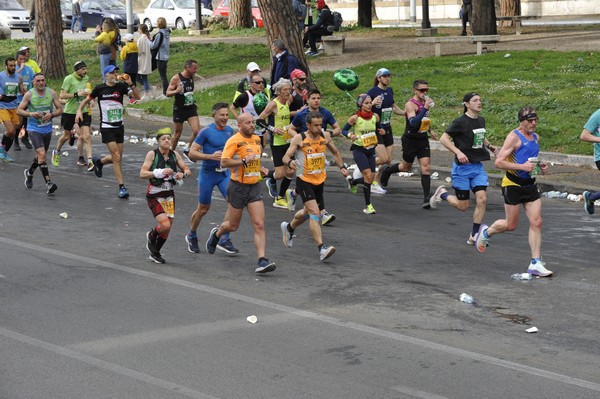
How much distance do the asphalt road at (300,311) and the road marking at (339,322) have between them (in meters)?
0.02

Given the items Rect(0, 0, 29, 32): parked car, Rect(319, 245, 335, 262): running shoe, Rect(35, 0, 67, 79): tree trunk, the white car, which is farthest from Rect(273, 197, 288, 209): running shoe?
Rect(0, 0, 29, 32): parked car

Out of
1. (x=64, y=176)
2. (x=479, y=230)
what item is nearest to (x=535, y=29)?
(x=64, y=176)

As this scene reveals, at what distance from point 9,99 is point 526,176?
10.5m

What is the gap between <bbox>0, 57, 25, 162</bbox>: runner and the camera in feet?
63.1

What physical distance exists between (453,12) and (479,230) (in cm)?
4013

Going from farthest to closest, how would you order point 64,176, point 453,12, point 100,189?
1. point 453,12
2. point 64,176
3. point 100,189

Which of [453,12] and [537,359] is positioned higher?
[453,12]

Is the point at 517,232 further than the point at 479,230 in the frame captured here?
Yes

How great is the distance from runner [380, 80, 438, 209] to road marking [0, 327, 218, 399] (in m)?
7.23

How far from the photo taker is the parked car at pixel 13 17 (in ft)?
167

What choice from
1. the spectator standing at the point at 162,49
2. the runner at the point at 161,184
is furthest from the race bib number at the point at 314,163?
the spectator standing at the point at 162,49

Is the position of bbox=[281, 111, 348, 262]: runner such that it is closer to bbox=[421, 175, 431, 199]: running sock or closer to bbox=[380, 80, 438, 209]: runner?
bbox=[380, 80, 438, 209]: runner

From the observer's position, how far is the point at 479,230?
12375 mm

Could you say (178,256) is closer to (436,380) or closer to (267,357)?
(267,357)
